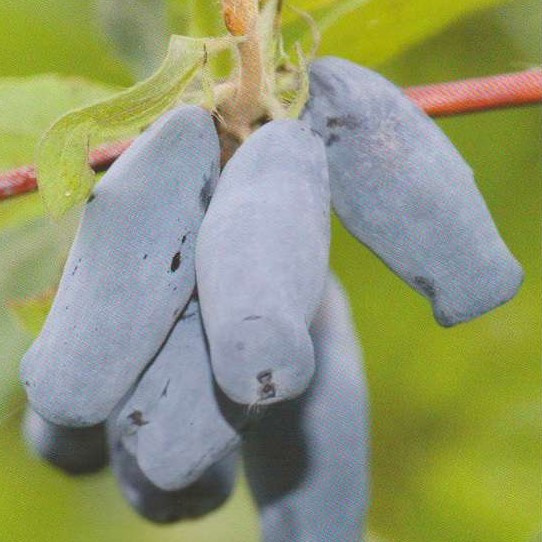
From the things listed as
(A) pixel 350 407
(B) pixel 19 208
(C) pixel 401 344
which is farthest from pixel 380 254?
(C) pixel 401 344

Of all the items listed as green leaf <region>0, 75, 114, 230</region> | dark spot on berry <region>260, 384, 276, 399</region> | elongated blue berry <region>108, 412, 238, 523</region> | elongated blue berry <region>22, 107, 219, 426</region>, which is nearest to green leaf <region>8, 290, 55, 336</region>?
green leaf <region>0, 75, 114, 230</region>

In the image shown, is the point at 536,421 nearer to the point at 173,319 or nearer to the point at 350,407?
the point at 350,407

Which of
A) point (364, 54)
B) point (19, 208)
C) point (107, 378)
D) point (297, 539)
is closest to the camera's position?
point (107, 378)

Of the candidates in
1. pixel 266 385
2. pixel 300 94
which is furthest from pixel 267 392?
pixel 300 94

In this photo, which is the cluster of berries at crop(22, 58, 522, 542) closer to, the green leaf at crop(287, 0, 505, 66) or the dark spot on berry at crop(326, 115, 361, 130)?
the dark spot on berry at crop(326, 115, 361, 130)

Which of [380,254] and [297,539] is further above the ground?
[380,254]

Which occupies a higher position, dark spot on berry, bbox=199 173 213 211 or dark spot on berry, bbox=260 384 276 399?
dark spot on berry, bbox=199 173 213 211
